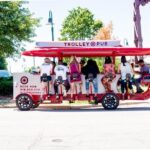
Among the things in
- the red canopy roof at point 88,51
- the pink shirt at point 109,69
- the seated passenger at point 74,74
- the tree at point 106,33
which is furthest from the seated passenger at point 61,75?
the tree at point 106,33

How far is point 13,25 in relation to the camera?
2559cm

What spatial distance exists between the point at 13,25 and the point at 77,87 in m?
11.0

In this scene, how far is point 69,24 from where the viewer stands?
58656 millimetres

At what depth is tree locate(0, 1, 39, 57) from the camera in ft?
83.4

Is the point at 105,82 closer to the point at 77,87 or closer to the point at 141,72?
the point at 77,87

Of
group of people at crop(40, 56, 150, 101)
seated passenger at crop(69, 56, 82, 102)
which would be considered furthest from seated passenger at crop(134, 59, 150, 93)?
seated passenger at crop(69, 56, 82, 102)

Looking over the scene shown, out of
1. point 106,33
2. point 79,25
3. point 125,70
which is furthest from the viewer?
point 79,25

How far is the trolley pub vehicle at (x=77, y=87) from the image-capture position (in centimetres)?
1538

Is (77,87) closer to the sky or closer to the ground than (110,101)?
closer to the sky
